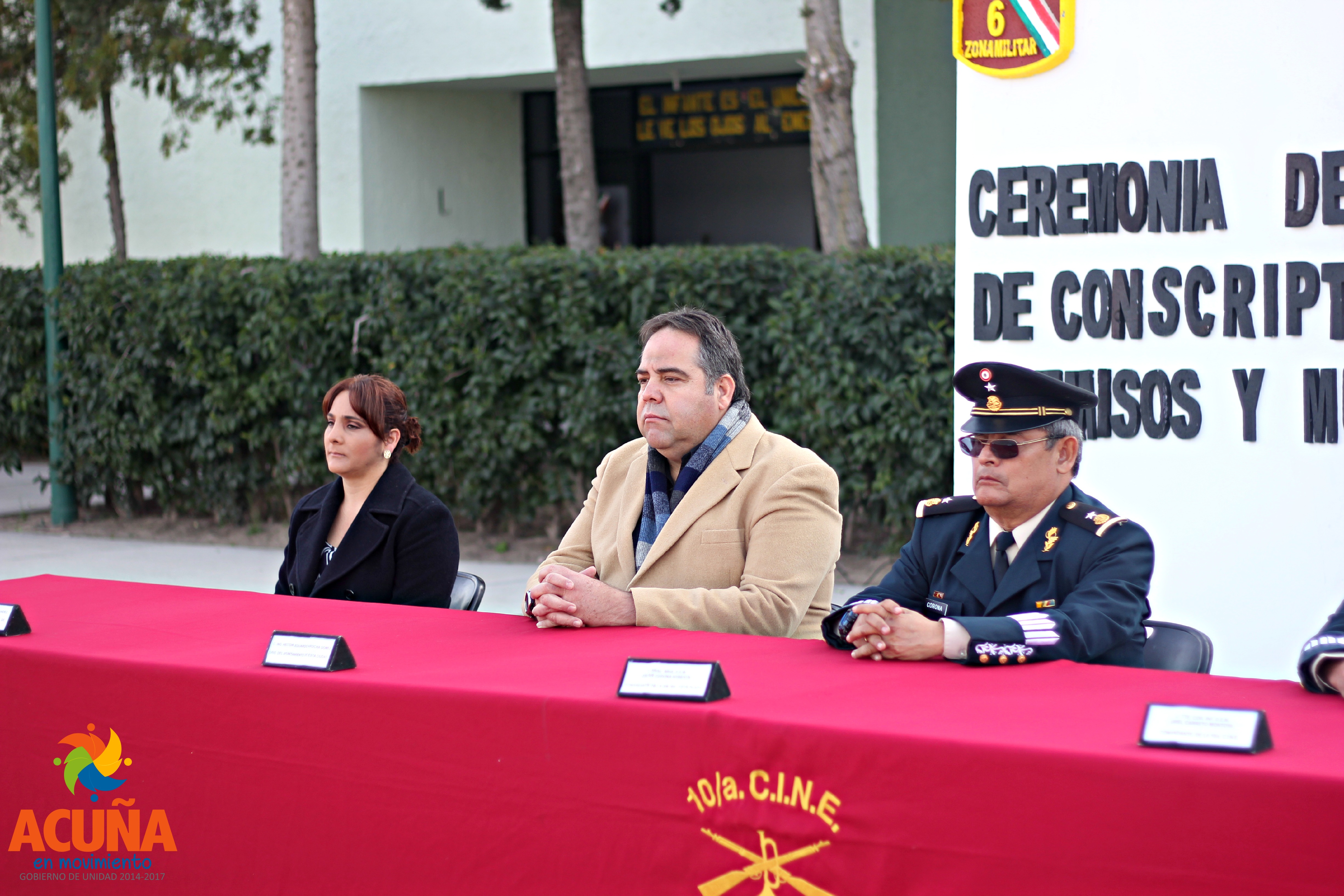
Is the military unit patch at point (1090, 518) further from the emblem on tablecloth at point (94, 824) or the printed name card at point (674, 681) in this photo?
the emblem on tablecloth at point (94, 824)

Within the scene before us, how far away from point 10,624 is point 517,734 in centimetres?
141

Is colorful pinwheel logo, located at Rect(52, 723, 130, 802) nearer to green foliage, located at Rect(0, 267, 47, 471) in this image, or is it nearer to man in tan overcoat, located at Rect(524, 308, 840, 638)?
man in tan overcoat, located at Rect(524, 308, 840, 638)

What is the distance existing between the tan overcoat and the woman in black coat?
572 mm

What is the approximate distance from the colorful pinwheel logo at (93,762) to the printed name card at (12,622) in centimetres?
37

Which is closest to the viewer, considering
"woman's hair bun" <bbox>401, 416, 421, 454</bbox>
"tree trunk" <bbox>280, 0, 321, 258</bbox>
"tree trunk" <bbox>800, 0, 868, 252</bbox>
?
"woman's hair bun" <bbox>401, 416, 421, 454</bbox>

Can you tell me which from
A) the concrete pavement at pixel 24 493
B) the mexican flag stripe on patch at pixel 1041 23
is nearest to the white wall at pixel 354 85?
the concrete pavement at pixel 24 493

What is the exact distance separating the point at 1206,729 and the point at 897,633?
74cm

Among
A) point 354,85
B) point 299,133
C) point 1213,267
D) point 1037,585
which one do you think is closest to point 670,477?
point 1037,585

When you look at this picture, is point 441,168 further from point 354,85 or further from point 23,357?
point 23,357

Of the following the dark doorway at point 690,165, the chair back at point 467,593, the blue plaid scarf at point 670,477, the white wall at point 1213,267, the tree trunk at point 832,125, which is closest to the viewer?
the blue plaid scarf at point 670,477

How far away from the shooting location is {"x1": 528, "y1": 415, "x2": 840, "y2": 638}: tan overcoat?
3.15 m

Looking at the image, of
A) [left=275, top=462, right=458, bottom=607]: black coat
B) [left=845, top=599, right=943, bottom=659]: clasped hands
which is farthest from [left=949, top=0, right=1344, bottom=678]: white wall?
[left=845, top=599, right=943, bottom=659]: clasped hands

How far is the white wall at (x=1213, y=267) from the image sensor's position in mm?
4434

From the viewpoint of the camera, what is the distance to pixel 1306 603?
448cm
